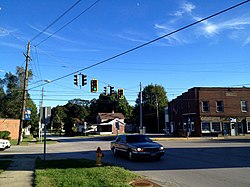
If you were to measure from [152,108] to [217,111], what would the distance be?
39764mm

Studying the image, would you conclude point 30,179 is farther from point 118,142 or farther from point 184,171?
point 118,142

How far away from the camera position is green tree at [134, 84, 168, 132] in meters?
84.2

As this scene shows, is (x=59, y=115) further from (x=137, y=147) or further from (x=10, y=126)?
(x=137, y=147)

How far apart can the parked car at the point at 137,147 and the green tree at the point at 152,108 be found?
184ft

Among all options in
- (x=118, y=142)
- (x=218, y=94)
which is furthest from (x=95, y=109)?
(x=118, y=142)

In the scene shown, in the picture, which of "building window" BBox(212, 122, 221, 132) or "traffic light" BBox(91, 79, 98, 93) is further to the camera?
"building window" BBox(212, 122, 221, 132)

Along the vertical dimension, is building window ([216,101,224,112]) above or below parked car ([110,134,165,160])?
above

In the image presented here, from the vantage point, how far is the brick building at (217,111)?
47969 millimetres

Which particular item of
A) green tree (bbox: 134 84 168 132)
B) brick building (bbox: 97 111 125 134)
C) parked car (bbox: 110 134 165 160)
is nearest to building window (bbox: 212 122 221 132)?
green tree (bbox: 134 84 168 132)

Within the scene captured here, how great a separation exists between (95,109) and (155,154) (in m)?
97.6

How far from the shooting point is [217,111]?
48.7 metres

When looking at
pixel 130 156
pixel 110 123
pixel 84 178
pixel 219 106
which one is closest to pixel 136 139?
pixel 130 156

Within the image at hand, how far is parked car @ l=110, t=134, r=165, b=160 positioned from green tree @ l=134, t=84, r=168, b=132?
56.1m

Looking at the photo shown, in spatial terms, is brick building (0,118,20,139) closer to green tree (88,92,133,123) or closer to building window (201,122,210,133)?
building window (201,122,210,133)
